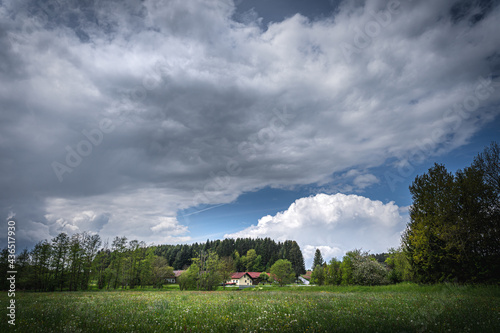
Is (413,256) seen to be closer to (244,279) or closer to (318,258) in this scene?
(244,279)

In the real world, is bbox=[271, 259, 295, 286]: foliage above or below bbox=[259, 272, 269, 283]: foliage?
above

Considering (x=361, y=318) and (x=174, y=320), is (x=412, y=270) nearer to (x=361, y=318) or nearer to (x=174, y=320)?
(x=361, y=318)

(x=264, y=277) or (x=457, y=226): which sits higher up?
(x=457, y=226)

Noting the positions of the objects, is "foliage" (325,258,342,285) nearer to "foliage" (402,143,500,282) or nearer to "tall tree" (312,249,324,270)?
"foliage" (402,143,500,282)

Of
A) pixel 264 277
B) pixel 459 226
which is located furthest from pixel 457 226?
pixel 264 277

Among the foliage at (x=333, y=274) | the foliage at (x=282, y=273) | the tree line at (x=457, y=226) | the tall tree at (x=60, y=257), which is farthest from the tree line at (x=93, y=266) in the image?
the tree line at (x=457, y=226)

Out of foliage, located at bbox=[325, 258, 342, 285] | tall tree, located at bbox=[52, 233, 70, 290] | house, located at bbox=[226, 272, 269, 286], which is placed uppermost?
tall tree, located at bbox=[52, 233, 70, 290]

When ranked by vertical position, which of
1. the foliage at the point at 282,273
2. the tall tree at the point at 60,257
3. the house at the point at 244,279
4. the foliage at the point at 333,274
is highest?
the tall tree at the point at 60,257

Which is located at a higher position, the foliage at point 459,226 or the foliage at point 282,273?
the foliage at point 459,226

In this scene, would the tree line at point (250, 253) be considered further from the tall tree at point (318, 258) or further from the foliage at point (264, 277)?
the tall tree at point (318, 258)

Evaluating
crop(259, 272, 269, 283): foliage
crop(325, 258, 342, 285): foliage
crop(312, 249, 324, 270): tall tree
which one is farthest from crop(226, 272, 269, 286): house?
crop(325, 258, 342, 285): foliage

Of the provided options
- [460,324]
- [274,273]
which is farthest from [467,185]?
[274,273]

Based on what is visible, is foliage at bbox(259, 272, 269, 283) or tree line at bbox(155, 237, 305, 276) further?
tree line at bbox(155, 237, 305, 276)

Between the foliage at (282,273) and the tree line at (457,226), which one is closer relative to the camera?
the tree line at (457,226)
